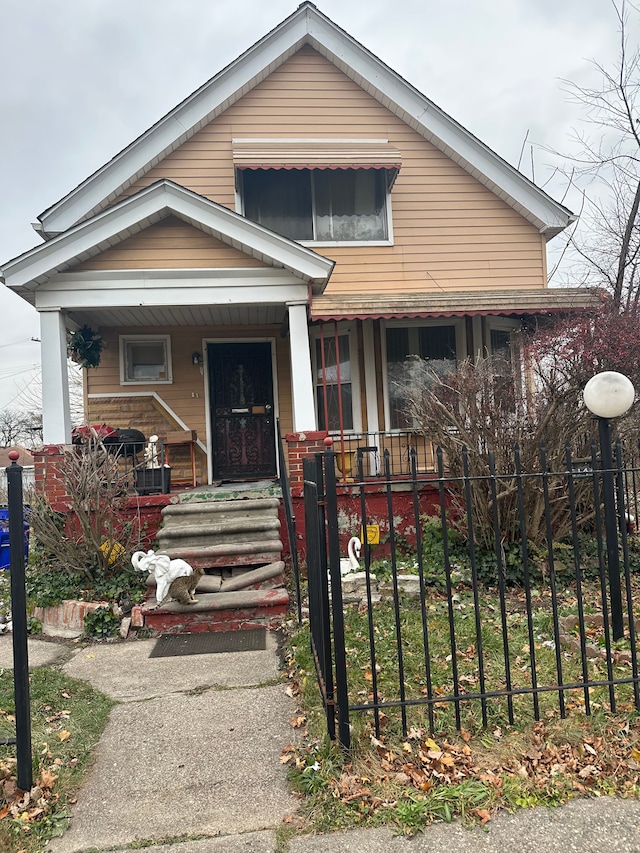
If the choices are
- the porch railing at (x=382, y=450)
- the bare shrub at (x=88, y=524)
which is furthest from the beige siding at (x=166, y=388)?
the bare shrub at (x=88, y=524)

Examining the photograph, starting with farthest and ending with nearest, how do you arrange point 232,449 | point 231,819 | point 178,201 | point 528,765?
point 232,449 → point 178,201 → point 528,765 → point 231,819

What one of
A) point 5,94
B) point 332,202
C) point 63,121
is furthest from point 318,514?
point 63,121

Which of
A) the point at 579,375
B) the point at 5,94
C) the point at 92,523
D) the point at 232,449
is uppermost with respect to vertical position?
the point at 5,94

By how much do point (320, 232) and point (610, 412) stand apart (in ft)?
23.2

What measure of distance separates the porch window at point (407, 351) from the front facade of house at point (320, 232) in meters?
0.03

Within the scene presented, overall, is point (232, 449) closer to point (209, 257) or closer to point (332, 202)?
point (209, 257)

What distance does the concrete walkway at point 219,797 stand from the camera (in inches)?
90.1

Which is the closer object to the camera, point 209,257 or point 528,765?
point 528,765

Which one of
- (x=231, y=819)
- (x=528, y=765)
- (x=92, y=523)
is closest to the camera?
(x=231, y=819)

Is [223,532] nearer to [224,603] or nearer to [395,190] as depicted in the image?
[224,603]

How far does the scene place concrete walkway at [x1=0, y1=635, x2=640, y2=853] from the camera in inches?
90.1

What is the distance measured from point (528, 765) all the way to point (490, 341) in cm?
768

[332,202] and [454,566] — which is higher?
[332,202]

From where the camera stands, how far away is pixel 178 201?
681cm
